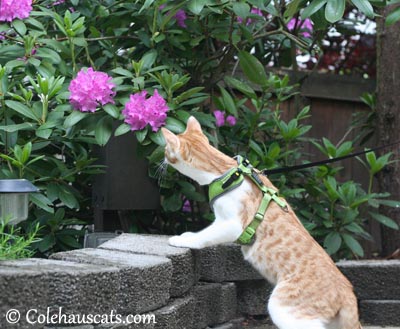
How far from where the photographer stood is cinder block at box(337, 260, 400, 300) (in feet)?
15.5

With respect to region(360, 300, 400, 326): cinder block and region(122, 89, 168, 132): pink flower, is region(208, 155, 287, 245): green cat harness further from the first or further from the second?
region(360, 300, 400, 326): cinder block

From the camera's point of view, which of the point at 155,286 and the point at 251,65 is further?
the point at 251,65

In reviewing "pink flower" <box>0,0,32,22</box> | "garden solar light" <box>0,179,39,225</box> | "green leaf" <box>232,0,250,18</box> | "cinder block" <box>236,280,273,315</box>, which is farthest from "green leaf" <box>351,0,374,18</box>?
"garden solar light" <box>0,179,39,225</box>

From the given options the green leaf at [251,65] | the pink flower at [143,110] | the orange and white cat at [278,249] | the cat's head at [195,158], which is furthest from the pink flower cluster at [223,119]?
the cat's head at [195,158]

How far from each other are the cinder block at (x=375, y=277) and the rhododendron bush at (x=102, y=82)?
830mm

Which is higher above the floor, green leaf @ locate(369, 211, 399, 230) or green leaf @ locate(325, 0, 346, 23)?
green leaf @ locate(325, 0, 346, 23)

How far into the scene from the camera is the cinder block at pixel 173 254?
3.45m

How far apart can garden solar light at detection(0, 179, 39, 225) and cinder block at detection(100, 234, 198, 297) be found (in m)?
0.40

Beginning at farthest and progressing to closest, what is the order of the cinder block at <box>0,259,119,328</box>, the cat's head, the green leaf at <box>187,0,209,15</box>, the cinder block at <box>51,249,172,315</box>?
the green leaf at <box>187,0,209,15</box> → the cat's head → the cinder block at <box>51,249,172,315</box> → the cinder block at <box>0,259,119,328</box>

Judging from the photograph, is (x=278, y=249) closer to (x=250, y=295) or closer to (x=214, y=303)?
(x=214, y=303)

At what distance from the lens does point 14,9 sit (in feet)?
13.8

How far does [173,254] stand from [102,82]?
3.51 ft

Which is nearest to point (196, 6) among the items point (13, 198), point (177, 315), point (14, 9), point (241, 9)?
point (241, 9)

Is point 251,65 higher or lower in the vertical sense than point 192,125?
higher
